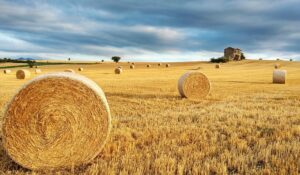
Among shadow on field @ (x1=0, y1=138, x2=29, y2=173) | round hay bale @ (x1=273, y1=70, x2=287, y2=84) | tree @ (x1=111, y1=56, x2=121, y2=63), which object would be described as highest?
tree @ (x1=111, y1=56, x2=121, y2=63)

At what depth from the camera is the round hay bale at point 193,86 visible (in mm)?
14094

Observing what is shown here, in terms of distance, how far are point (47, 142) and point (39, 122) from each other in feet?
1.15

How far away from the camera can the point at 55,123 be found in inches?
211

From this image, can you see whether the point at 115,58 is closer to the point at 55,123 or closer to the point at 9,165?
the point at 55,123

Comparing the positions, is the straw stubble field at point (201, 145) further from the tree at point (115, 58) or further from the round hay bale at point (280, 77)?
the tree at point (115, 58)

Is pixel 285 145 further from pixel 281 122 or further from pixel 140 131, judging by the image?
pixel 140 131

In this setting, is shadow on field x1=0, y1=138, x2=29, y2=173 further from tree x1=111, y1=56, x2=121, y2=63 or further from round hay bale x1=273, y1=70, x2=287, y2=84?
tree x1=111, y1=56, x2=121, y2=63

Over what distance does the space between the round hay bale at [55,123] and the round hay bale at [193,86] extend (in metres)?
8.70

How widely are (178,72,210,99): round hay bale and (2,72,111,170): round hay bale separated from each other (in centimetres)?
870

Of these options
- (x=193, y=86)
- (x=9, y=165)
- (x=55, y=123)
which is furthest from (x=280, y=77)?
(x=9, y=165)

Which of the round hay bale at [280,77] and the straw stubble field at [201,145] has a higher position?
the round hay bale at [280,77]

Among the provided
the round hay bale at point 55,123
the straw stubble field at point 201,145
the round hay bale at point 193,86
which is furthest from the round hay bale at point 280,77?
the round hay bale at point 55,123

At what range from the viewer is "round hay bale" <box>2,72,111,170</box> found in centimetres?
513

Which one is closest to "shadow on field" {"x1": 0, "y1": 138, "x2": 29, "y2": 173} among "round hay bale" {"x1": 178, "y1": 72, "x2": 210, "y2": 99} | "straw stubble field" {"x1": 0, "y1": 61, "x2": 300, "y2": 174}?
"straw stubble field" {"x1": 0, "y1": 61, "x2": 300, "y2": 174}
